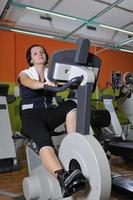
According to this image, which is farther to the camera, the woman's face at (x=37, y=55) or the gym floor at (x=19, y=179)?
the woman's face at (x=37, y=55)

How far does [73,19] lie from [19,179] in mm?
3113

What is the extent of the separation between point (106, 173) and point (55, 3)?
3.38 m

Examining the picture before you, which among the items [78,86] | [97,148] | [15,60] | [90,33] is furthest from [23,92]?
[90,33]

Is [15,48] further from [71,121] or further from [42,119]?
[71,121]

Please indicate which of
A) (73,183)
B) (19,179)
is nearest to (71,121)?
(73,183)

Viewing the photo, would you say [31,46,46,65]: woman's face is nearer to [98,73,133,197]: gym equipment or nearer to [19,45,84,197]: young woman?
[19,45,84,197]: young woman

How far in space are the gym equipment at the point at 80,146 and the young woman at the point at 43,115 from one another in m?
0.08

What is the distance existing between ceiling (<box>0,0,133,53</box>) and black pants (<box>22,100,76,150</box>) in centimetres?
235

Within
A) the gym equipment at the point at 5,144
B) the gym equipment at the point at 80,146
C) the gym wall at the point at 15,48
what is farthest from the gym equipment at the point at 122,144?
the gym wall at the point at 15,48

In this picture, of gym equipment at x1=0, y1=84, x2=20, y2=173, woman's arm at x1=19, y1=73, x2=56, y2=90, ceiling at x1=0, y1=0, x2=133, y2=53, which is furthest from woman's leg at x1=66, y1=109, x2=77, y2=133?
ceiling at x1=0, y1=0, x2=133, y2=53

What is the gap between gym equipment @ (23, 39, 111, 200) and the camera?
1.45 m

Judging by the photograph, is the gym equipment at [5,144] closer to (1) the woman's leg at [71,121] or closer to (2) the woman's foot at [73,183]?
(1) the woman's leg at [71,121]

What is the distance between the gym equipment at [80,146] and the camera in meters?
1.45

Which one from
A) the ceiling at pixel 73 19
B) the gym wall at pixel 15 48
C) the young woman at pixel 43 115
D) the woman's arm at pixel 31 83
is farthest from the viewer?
the gym wall at pixel 15 48
